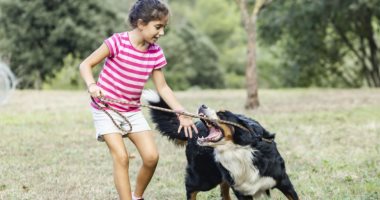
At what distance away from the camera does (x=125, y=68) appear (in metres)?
4.65

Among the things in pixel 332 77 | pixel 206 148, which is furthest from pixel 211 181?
pixel 332 77

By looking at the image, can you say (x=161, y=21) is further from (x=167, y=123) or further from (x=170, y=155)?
(x=170, y=155)

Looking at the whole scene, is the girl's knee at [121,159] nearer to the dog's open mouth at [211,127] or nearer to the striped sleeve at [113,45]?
the dog's open mouth at [211,127]

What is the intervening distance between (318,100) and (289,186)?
12.3 meters

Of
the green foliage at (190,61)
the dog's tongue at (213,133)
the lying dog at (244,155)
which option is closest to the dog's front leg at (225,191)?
the lying dog at (244,155)

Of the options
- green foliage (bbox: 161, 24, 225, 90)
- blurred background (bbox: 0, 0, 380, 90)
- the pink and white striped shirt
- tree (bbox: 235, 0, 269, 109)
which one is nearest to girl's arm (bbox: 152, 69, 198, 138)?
the pink and white striped shirt

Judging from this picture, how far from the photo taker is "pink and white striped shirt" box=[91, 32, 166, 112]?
4.64m

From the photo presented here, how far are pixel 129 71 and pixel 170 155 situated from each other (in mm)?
3396

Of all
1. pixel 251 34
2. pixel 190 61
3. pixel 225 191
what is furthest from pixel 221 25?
pixel 225 191

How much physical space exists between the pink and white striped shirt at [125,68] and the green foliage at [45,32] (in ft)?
76.2

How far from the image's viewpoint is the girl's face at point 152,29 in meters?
4.54

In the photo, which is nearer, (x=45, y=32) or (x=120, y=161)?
(x=120, y=161)

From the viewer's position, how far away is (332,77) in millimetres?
33062

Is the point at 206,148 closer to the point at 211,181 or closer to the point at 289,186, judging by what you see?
the point at 211,181
